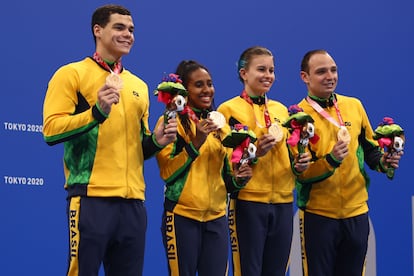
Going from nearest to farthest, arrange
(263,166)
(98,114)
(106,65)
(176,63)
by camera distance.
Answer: (98,114) → (106,65) → (263,166) → (176,63)

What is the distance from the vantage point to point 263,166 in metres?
4.70

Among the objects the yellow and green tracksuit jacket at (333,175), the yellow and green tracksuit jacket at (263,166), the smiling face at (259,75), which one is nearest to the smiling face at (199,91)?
the yellow and green tracksuit jacket at (263,166)

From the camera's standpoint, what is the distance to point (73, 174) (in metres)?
3.84

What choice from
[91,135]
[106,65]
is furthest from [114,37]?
[91,135]

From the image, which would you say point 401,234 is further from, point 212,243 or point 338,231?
point 212,243

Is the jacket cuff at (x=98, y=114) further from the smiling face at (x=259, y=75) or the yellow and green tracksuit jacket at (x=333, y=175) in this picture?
the yellow and green tracksuit jacket at (x=333, y=175)

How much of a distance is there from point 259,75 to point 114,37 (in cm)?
109

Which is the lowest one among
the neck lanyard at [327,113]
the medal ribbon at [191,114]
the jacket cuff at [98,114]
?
the jacket cuff at [98,114]

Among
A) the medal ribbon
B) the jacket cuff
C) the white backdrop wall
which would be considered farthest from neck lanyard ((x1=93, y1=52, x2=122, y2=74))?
the white backdrop wall

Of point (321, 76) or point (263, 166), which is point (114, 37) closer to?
point (263, 166)

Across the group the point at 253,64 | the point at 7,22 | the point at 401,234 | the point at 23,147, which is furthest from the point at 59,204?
the point at 401,234

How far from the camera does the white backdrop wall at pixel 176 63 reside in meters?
5.10

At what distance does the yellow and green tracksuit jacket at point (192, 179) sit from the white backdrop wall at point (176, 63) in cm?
106

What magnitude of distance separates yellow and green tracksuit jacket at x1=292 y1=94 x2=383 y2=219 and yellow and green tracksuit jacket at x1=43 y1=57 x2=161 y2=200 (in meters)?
1.19
